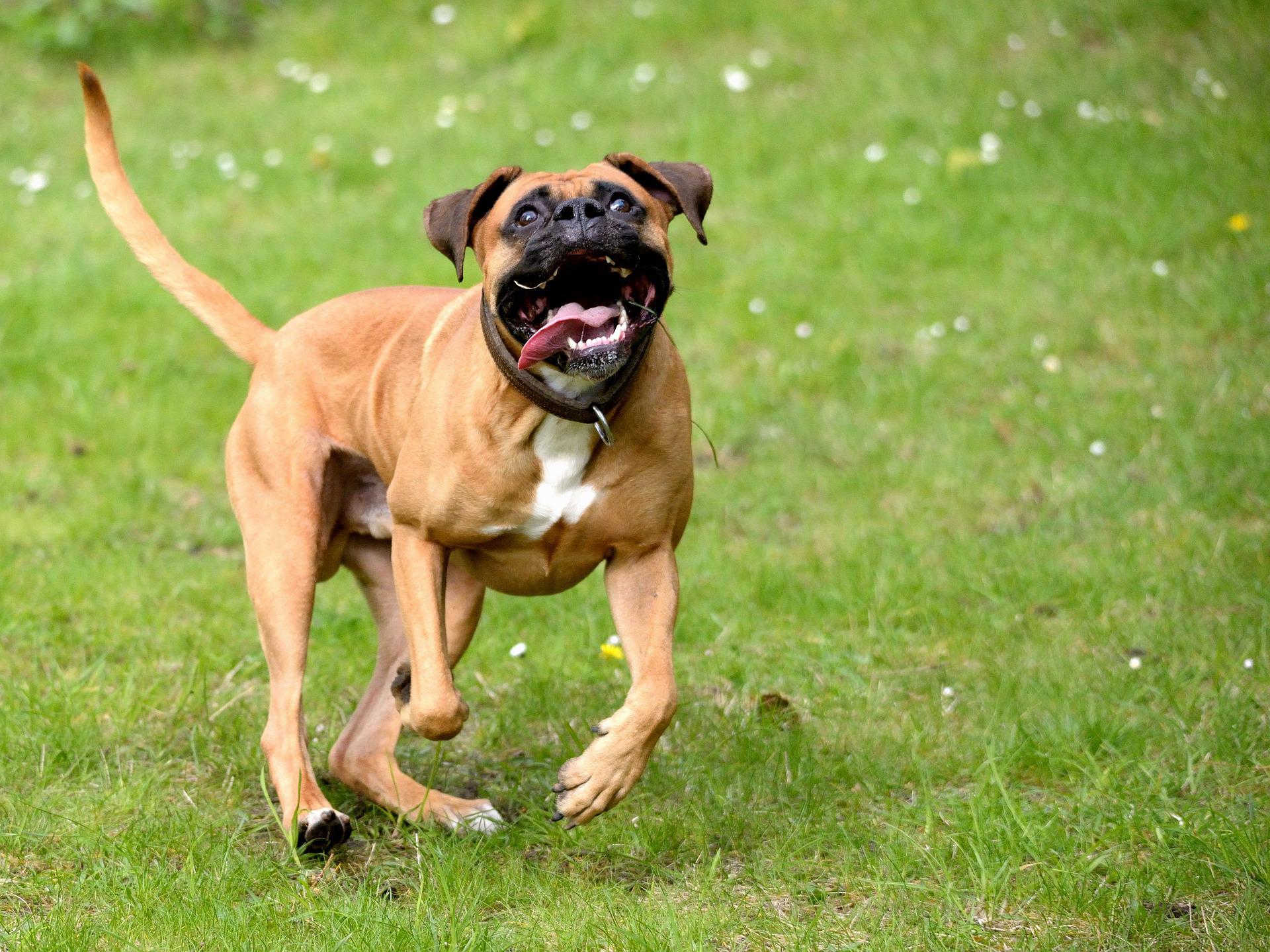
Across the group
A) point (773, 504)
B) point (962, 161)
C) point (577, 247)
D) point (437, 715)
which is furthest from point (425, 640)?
point (962, 161)

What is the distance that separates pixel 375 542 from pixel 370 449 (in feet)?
1.56

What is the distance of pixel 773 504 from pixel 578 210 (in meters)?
2.94

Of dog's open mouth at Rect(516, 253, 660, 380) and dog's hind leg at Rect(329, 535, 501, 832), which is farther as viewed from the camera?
dog's hind leg at Rect(329, 535, 501, 832)

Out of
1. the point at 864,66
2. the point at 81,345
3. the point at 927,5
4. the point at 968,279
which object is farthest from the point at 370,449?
the point at 927,5

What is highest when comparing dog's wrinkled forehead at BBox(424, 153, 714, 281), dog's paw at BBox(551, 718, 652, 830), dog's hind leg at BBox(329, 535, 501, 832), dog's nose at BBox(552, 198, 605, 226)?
dog's nose at BBox(552, 198, 605, 226)

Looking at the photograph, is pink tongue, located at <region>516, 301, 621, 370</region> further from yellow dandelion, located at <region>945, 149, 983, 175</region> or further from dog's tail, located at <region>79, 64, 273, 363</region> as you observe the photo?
yellow dandelion, located at <region>945, 149, 983, 175</region>

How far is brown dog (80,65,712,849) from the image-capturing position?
150 inches

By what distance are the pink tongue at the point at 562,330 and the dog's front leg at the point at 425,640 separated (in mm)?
668

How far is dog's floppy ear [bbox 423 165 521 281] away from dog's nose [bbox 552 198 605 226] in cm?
31

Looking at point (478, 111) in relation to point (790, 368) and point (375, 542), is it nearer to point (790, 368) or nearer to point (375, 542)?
point (790, 368)

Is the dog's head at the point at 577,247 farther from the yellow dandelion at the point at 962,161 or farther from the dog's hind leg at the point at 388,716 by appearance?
the yellow dandelion at the point at 962,161

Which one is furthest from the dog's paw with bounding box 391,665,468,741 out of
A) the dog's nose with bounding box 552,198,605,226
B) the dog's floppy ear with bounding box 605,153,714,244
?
the dog's floppy ear with bounding box 605,153,714,244

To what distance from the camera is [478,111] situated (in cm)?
1002

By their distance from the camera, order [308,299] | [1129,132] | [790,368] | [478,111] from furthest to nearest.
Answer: [478,111] < [1129,132] < [308,299] < [790,368]
